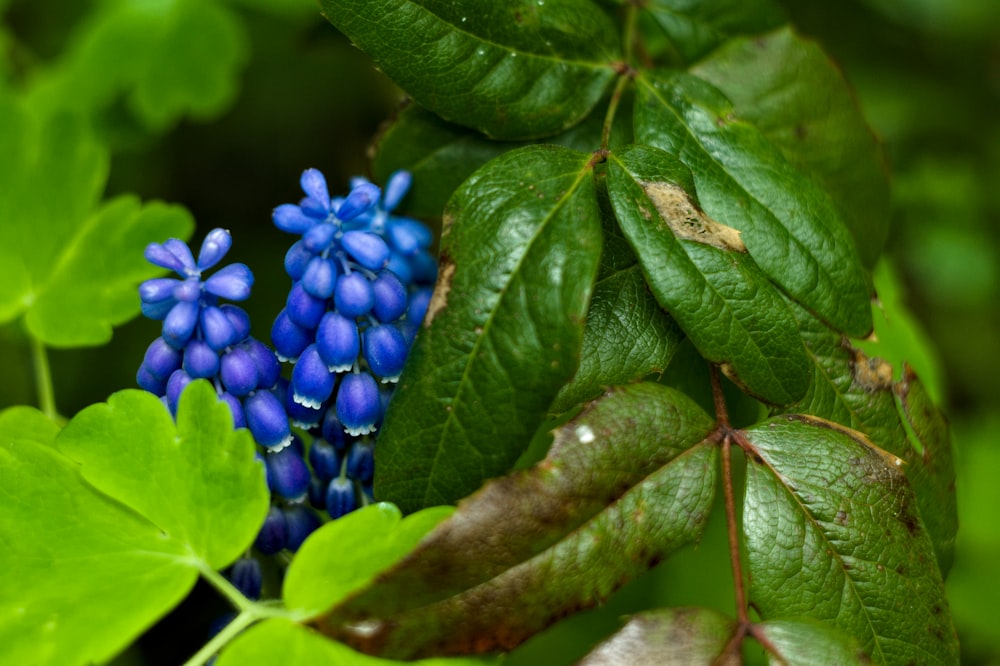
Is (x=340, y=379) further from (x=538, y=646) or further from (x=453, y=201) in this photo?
(x=538, y=646)

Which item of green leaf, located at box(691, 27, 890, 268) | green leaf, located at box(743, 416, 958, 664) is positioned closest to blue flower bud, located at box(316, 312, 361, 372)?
green leaf, located at box(743, 416, 958, 664)

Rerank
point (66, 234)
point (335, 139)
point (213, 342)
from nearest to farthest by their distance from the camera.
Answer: point (213, 342)
point (66, 234)
point (335, 139)

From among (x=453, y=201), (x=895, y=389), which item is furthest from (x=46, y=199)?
(x=895, y=389)

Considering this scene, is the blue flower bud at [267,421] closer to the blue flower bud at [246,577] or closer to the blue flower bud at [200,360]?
the blue flower bud at [200,360]

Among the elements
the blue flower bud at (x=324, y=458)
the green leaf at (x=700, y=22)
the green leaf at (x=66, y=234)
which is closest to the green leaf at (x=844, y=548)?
the blue flower bud at (x=324, y=458)

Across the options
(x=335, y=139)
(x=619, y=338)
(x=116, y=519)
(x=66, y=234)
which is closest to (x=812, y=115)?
(x=619, y=338)

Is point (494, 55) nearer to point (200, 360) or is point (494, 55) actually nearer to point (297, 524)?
point (200, 360)
